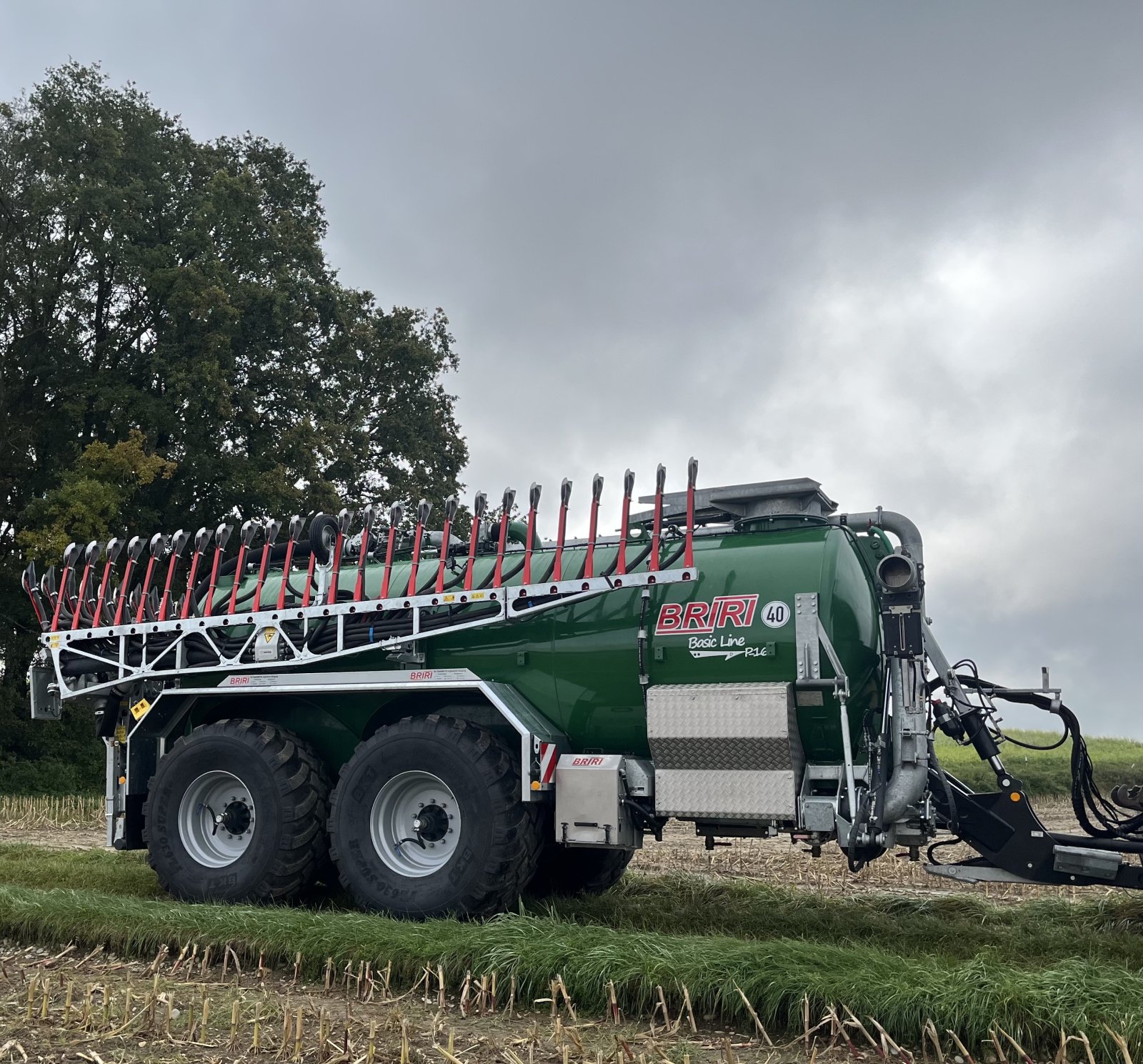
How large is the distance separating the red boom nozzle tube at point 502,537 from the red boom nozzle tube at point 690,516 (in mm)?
1359

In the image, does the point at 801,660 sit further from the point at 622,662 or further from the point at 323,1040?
the point at 323,1040

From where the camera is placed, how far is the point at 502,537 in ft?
29.5

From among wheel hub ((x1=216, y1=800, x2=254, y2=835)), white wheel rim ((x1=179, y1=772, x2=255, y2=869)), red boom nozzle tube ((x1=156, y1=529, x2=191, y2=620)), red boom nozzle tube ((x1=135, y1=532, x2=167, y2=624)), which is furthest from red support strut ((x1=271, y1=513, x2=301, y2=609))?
wheel hub ((x1=216, y1=800, x2=254, y2=835))

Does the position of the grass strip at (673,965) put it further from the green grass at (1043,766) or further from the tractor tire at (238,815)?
the green grass at (1043,766)

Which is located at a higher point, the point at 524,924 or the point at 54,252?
the point at 54,252

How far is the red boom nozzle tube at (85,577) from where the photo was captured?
1052 cm

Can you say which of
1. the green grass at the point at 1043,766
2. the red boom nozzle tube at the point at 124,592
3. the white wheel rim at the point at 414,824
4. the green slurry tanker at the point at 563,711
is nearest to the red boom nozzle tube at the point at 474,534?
the green slurry tanker at the point at 563,711

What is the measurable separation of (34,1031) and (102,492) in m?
18.8

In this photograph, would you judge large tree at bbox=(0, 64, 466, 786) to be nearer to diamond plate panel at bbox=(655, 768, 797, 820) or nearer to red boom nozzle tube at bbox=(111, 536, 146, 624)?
red boom nozzle tube at bbox=(111, 536, 146, 624)

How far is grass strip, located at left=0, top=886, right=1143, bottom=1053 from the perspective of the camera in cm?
549

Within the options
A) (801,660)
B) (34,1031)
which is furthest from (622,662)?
(34,1031)

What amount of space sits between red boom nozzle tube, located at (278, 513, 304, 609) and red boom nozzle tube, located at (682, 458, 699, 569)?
3247 millimetres

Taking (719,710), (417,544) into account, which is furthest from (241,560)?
(719,710)

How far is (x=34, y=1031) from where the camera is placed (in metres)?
5.72
